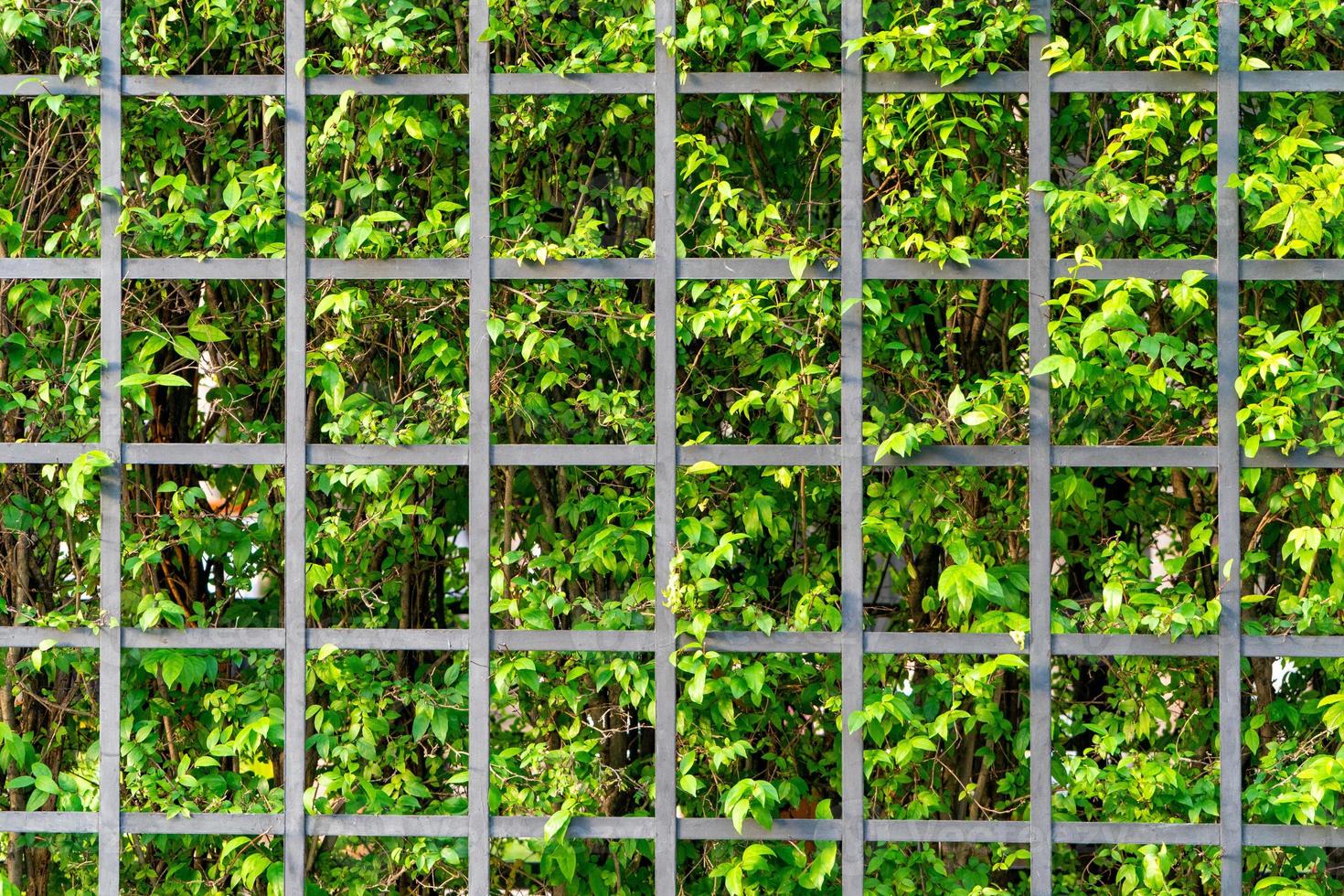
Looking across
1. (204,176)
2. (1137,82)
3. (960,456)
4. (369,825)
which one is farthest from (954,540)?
(204,176)

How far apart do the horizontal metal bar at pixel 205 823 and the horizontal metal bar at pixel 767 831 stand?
833 mm

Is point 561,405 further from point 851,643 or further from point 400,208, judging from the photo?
point 851,643

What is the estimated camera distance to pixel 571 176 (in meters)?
2.79

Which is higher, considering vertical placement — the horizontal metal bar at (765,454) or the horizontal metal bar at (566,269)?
the horizontal metal bar at (566,269)

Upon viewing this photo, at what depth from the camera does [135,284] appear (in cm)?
275

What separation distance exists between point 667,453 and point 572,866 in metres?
0.88

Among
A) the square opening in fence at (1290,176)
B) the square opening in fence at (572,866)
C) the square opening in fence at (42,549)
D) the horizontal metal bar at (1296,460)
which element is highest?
the square opening in fence at (1290,176)

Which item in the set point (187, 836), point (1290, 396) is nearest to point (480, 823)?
point (187, 836)

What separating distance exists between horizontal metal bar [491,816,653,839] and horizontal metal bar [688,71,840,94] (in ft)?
4.81

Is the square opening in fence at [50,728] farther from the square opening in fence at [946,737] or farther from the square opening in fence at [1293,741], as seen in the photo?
the square opening in fence at [1293,741]

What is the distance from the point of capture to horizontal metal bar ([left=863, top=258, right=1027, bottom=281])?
251cm

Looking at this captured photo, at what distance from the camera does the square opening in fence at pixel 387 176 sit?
2547mm

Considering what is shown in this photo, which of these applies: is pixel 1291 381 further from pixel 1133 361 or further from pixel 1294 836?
pixel 1294 836

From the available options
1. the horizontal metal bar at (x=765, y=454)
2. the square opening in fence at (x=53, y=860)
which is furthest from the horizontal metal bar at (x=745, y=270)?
the square opening in fence at (x=53, y=860)
